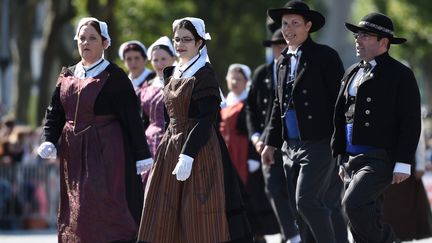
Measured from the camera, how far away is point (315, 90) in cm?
1085

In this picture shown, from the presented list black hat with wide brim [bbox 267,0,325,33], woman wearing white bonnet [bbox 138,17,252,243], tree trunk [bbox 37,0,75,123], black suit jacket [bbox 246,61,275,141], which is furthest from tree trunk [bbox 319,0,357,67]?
woman wearing white bonnet [bbox 138,17,252,243]

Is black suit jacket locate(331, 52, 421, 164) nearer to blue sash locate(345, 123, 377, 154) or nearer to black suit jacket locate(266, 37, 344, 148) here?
blue sash locate(345, 123, 377, 154)

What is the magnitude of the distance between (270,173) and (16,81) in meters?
21.9

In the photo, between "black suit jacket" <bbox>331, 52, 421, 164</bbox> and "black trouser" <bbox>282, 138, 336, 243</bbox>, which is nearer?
"black suit jacket" <bbox>331, 52, 421, 164</bbox>

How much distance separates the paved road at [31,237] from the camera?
1707cm

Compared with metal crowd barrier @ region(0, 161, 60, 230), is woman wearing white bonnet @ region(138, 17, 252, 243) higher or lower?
higher

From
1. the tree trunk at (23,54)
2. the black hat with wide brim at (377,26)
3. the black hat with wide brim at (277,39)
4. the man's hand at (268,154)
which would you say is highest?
the black hat with wide brim at (377,26)

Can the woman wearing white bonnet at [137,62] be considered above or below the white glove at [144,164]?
above

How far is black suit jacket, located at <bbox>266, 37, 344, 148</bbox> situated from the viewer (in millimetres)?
10797

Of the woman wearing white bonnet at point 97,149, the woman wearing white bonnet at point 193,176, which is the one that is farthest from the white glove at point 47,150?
the woman wearing white bonnet at point 193,176

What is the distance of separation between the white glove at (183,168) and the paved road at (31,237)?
6.34 m

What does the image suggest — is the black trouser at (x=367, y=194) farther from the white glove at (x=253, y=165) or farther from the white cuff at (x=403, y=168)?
the white glove at (x=253, y=165)

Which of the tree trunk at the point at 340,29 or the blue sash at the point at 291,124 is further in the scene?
the tree trunk at the point at 340,29

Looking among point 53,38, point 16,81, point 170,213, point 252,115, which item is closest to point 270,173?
point 252,115
